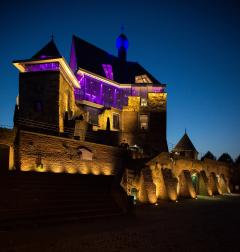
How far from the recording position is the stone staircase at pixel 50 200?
9.45 meters

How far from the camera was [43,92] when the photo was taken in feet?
74.0

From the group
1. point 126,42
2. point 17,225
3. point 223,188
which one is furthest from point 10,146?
point 126,42

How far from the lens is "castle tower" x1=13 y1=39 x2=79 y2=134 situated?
2191 cm

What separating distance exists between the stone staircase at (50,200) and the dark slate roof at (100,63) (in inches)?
761

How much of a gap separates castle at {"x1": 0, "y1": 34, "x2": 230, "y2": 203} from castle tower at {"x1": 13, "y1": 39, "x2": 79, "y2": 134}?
3.1 inches

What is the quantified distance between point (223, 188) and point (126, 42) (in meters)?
26.7

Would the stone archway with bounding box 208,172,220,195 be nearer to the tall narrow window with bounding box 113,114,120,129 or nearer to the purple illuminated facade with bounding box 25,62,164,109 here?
the purple illuminated facade with bounding box 25,62,164,109

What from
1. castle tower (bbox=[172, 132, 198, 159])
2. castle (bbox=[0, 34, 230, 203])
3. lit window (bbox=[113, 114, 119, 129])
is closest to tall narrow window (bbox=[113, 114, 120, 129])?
lit window (bbox=[113, 114, 119, 129])

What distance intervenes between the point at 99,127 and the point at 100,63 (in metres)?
9.08

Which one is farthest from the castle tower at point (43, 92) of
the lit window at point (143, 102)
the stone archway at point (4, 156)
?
the lit window at point (143, 102)

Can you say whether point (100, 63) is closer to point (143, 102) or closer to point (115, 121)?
point (143, 102)

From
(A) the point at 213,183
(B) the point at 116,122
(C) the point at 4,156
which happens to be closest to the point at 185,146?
(A) the point at 213,183

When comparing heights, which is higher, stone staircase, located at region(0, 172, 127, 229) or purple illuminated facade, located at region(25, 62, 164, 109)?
purple illuminated facade, located at region(25, 62, 164, 109)

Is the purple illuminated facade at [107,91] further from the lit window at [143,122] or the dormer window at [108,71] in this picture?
the lit window at [143,122]
